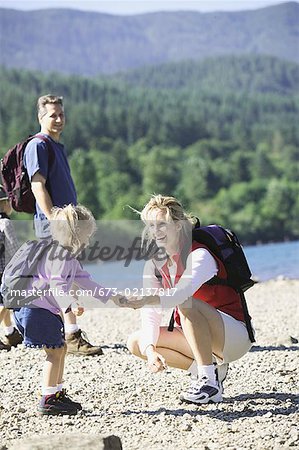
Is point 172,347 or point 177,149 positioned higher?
point 172,347

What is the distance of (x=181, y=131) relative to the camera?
131 metres

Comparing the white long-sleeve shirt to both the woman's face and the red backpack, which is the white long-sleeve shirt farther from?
the red backpack

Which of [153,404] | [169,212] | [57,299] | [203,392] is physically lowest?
[153,404]

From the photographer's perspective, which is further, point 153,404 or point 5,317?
point 5,317

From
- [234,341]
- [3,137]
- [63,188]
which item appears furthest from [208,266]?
[3,137]

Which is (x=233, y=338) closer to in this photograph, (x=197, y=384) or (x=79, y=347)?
(x=197, y=384)

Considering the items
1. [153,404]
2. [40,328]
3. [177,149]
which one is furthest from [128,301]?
[177,149]

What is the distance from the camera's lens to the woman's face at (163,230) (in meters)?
5.71

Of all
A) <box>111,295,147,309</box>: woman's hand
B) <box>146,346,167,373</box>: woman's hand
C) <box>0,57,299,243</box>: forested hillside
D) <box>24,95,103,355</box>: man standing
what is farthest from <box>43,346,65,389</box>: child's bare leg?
<box>0,57,299,243</box>: forested hillside

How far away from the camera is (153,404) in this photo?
5.96 m

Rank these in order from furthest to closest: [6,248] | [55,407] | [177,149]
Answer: [177,149] → [6,248] → [55,407]

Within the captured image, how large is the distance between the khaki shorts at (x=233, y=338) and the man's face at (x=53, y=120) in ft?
7.76

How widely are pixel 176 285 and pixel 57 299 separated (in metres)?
0.78

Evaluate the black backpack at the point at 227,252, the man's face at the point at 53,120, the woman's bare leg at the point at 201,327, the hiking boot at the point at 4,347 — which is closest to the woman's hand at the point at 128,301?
the woman's bare leg at the point at 201,327
